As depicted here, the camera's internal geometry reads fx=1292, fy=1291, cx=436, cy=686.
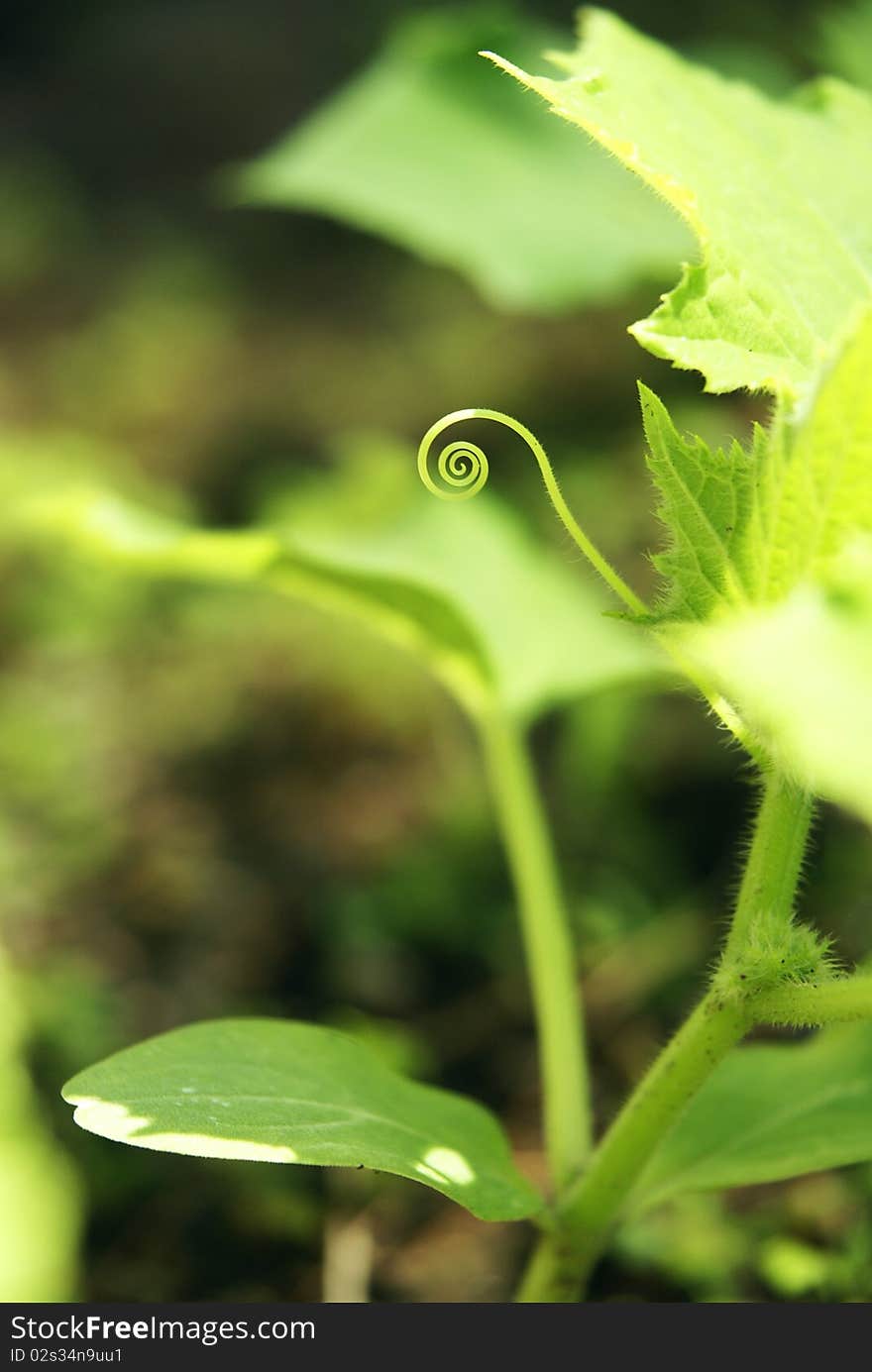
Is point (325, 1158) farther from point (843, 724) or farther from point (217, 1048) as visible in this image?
point (843, 724)

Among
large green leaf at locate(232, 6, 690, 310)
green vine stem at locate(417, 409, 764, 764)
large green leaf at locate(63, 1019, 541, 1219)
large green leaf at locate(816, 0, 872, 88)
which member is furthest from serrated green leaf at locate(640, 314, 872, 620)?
large green leaf at locate(816, 0, 872, 88)

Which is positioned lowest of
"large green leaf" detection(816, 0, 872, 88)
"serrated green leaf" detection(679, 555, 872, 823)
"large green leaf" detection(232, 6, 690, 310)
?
"serrated green leaf" detection(679, 555, 872, 823)

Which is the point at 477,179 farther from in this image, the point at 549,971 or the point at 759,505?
the point at 759,505

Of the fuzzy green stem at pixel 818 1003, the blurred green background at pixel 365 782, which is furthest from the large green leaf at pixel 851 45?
the fuzzy green stem at pixel 818 1003

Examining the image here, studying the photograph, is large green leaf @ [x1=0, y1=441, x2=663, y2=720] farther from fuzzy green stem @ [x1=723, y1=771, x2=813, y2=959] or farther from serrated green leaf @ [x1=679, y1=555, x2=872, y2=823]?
serrated green leaf @ [x1=679, y1=555, x2=872, y2=823]

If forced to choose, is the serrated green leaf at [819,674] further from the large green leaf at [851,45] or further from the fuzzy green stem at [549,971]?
the large green leaf at [851,45]

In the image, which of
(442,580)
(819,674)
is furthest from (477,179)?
(819,674)
